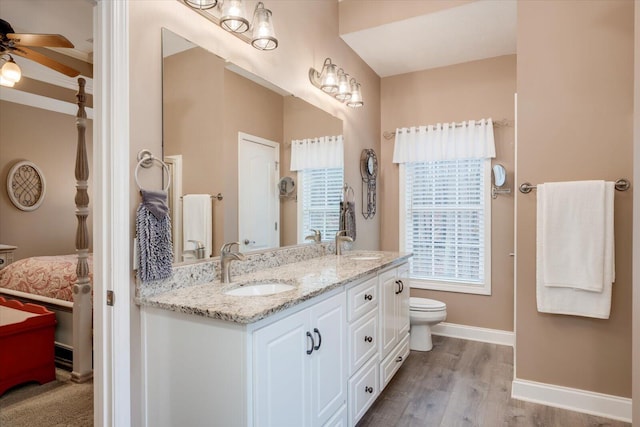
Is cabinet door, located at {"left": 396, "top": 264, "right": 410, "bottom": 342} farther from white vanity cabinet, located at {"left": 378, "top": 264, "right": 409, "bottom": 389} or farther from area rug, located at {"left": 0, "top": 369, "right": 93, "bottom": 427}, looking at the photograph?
area rug, located at {"left": 0, "top": 369, "right": 93, "bottom": 427}

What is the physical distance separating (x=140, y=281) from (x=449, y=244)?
3.13 metres

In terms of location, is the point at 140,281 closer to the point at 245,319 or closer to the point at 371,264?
the point at 245,319

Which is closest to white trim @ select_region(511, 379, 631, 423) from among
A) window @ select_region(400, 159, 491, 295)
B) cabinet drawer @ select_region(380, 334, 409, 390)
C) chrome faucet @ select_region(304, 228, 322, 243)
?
cabinet drawer @ select_region(380, 334, 409, 390)

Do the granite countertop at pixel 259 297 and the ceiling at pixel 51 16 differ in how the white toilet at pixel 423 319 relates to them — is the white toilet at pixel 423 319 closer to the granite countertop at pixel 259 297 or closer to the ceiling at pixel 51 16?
the granite countertop at pixel 259 297

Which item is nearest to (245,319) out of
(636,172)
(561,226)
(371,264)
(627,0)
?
(371,264)

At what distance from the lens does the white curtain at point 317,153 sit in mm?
2602

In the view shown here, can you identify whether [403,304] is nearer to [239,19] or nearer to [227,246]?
[227,246]

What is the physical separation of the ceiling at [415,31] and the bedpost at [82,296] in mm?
1139

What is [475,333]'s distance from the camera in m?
3.63

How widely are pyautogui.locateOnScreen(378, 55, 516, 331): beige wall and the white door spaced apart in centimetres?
194

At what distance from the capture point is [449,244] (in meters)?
3.80

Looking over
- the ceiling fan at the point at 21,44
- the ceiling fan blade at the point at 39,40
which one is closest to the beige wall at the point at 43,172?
the ceiling fan at the point at 21,44

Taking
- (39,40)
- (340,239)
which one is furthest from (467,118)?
(39,40)

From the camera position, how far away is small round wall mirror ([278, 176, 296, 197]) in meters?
2.46
